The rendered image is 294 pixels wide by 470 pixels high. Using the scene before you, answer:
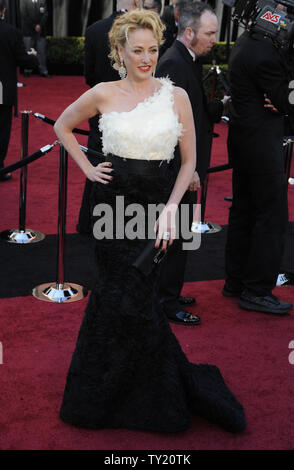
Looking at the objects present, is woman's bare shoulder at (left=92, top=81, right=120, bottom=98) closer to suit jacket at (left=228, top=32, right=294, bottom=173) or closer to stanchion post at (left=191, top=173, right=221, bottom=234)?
suit jacket at (left=228, top=32, right=294, bottom=173)

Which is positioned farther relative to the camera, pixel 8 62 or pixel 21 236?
pixel 8 62

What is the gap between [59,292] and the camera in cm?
397

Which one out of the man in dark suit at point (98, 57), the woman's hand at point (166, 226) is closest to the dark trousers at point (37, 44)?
the man in dark suit at point (98, 57)

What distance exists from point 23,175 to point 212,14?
80.9 inches

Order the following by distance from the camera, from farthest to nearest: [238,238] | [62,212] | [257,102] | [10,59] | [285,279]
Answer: [10,59], [285,279], [238,238], [62,212], [257,102]

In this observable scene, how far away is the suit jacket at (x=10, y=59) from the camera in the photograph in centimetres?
611

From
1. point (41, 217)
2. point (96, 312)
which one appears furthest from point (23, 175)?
point (96, 312)

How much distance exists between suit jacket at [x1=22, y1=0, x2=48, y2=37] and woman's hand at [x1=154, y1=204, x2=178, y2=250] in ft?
39.4

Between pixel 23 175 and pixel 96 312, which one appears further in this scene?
pixel 23 175

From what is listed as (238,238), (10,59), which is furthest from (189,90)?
(10,59)

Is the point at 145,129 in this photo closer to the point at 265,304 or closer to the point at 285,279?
the point at 265,304

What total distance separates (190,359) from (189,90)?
4.71 ft

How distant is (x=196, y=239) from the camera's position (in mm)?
5141
